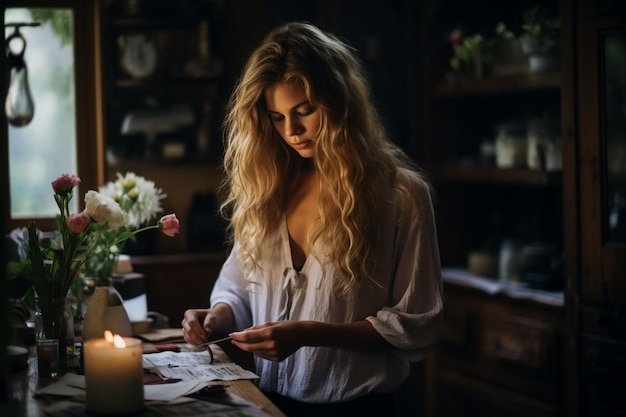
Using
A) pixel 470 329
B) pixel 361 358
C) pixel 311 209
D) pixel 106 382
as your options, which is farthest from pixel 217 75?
pixel 106 382

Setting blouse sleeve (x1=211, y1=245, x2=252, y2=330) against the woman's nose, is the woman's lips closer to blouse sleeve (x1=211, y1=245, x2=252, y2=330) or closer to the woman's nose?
the woman's nose

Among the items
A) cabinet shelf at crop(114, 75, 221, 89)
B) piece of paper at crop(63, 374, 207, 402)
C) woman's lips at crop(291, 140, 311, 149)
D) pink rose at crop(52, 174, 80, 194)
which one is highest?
cabinet shelf at crop(114, 75, 221, 89)

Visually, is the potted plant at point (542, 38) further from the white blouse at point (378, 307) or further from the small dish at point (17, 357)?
the small dish at point (17, 357)

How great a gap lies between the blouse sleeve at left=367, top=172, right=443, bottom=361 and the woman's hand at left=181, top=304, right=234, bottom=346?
14.7 inches

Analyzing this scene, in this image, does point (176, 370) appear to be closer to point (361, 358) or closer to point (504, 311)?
point (361, 358)

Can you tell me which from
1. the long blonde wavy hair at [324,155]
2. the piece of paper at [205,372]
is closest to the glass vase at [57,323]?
the piece of paper at [205,372]

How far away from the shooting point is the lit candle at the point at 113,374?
4.73 ft

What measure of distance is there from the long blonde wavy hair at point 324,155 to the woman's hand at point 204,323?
13 cm

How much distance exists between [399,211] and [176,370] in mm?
614

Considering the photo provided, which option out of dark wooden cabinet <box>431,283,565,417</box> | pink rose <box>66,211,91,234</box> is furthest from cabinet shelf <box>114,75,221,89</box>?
pink rose <box>66,211,91,234</box>

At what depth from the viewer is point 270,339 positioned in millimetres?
1790

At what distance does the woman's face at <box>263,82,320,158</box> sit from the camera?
2.02 metres

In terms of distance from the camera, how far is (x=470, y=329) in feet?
11.8

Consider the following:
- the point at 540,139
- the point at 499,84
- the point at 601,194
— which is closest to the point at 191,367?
the point at 601,194
